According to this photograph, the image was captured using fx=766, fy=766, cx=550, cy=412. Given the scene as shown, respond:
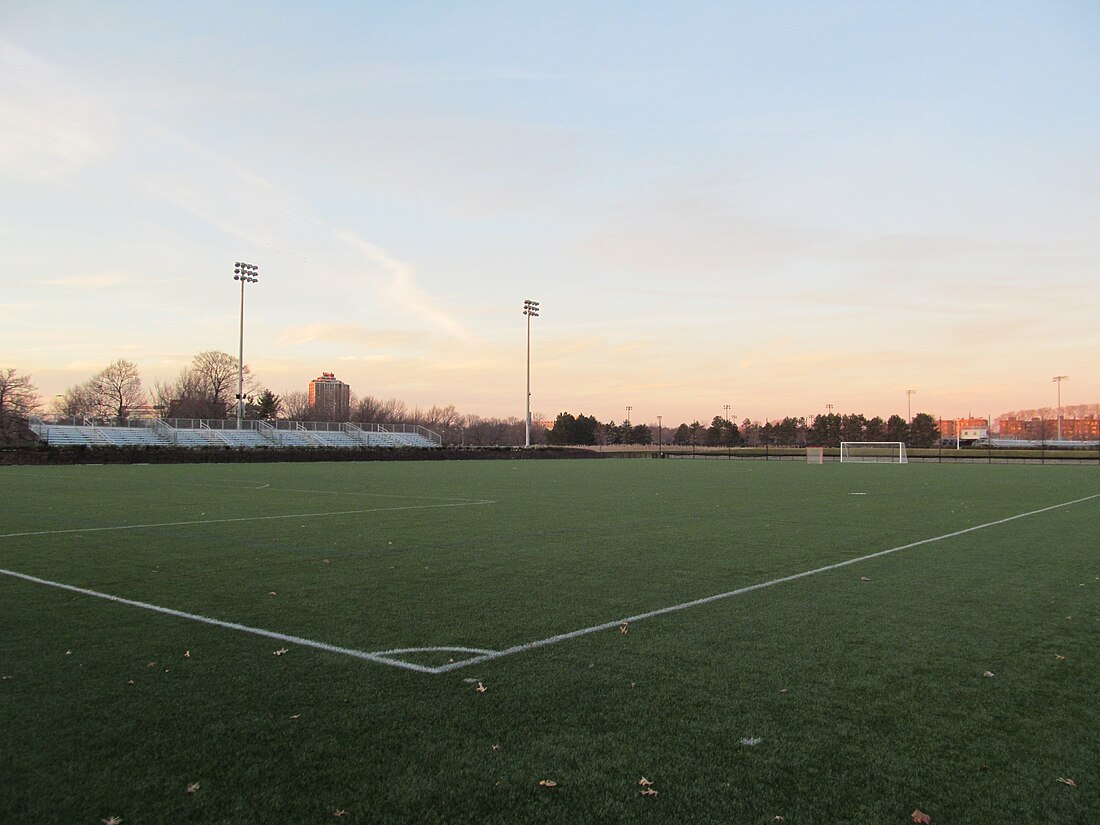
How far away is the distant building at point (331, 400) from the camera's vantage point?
10438cm

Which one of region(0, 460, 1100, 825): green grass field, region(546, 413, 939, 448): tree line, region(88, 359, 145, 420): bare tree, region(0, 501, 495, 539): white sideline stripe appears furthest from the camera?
region(546, 413, 939, 448): tree line

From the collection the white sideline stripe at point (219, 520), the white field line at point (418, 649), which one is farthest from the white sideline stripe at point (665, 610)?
the white sideline stripe at point (219, 520)

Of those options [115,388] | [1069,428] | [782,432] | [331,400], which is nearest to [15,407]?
[115,388]

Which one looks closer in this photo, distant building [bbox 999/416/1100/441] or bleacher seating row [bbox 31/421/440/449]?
bleacher seating row [bbox 31/421/440/449]

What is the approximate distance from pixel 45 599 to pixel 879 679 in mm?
7162

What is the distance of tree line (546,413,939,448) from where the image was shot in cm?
11050

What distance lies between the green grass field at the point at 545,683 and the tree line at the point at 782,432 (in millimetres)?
101872

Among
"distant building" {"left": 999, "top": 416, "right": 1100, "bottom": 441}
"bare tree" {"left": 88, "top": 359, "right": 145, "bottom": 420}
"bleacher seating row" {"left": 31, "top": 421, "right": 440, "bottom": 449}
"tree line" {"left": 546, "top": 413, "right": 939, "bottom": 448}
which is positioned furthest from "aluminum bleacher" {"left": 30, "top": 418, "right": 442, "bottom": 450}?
"distant building" {"left": 999, "top": 416, "right": 1100, "bottom": 441}

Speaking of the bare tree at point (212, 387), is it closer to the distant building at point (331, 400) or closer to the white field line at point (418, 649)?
the distant building at point (331, 400)

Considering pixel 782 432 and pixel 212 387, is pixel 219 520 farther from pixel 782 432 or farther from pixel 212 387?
pixel 782 432

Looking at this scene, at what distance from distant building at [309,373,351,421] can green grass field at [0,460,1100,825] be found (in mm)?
95180

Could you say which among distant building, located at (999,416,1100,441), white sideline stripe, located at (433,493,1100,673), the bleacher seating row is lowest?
white sideline stripe, located at (433,493,1100,673)

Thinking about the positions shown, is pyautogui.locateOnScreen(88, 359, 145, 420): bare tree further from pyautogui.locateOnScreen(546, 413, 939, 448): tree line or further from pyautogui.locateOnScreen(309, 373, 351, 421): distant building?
pyautogui.locateOnScreen(546, 413, 939, 448): tree line

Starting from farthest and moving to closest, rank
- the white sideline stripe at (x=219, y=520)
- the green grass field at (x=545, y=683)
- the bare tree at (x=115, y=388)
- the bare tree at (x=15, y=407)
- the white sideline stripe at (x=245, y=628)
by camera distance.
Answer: the bare tree at (x=115, y=388) → the bare tree at (x=15, y=407) → the white sideline stripe at (x=219, y=520) → the white sideline stripe at (x=245, y=628) → the green grass field at (x=545, y=683)
